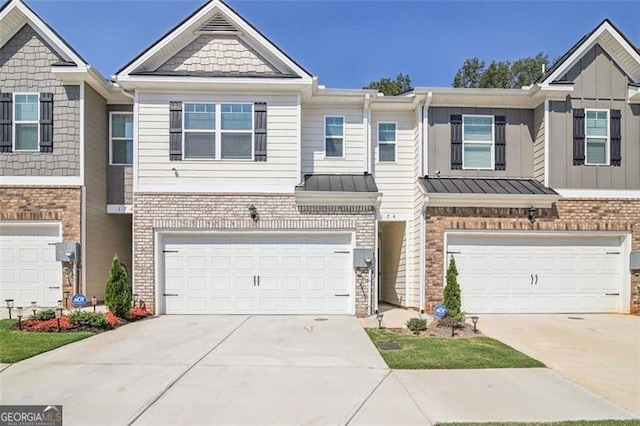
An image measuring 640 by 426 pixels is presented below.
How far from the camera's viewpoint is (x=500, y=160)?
1327cm

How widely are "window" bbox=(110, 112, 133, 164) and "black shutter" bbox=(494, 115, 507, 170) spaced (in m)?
10.8

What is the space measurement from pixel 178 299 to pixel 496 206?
345 inches

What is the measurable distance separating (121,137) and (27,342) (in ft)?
23.6

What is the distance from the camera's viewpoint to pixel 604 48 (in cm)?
1295

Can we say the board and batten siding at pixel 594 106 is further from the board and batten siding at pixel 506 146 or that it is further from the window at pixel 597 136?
the board and batten siding at pixel 506 146

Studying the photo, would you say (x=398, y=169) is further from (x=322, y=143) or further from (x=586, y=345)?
(x=586, y=345)

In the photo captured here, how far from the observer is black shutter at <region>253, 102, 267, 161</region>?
12.2 m

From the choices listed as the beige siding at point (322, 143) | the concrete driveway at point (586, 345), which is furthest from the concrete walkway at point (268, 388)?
the beige siding at point (322, 143)

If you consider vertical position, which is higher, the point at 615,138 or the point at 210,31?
the point at 210,31

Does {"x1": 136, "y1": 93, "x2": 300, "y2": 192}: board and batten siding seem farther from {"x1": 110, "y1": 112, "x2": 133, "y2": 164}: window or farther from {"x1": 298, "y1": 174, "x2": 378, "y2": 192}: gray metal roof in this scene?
{"x1": 110, "y1": 112, "x2": 133, "y2": 164}: window

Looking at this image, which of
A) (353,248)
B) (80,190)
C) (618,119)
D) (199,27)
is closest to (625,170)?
(618,119)

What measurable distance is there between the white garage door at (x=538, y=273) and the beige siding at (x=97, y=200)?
9919 mm

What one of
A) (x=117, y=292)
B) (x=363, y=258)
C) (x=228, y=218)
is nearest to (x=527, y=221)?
(x=363, y=258)

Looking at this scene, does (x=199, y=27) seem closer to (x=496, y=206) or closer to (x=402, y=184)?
(x=402, y=184)
